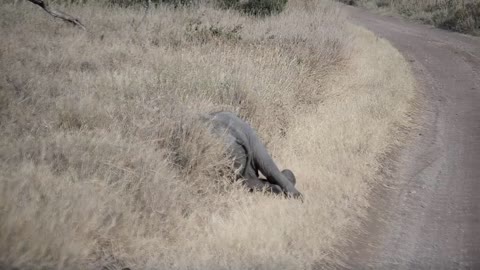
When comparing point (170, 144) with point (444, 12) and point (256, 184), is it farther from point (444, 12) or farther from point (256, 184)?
point (444, 12)

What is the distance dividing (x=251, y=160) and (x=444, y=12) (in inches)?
801

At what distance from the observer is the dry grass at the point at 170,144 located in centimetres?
442

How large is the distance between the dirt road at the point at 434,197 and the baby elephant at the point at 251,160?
1020 millimetres

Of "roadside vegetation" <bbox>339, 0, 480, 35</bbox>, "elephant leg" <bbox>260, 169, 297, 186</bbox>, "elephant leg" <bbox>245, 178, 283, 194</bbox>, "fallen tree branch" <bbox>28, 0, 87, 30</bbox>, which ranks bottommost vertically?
"elephant leg" <bbox>245, 178, 283, 194</bbox>

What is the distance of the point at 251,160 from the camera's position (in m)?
6.18

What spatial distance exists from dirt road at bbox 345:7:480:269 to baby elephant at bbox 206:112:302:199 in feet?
3.35

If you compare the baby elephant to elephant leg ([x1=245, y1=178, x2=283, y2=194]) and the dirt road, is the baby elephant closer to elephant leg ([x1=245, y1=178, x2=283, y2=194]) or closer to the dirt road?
elephant leg ([x1=245, y1=178, x2=283, y2=194])

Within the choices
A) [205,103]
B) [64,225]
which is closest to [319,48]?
[205,103]

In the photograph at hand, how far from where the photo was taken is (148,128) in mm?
6062

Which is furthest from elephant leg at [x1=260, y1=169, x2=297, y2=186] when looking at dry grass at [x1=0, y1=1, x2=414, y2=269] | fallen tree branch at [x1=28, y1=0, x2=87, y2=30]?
fallen tree branch at [x1=28, y1=0, x2=87, y2=30]

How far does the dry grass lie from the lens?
442 centimetres

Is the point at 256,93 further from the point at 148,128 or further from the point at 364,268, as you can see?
the point at 364,268

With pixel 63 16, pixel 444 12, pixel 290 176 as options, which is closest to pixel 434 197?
pixel 290 176

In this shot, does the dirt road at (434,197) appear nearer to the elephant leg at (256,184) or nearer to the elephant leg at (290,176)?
the elephant leg at (290,176)
